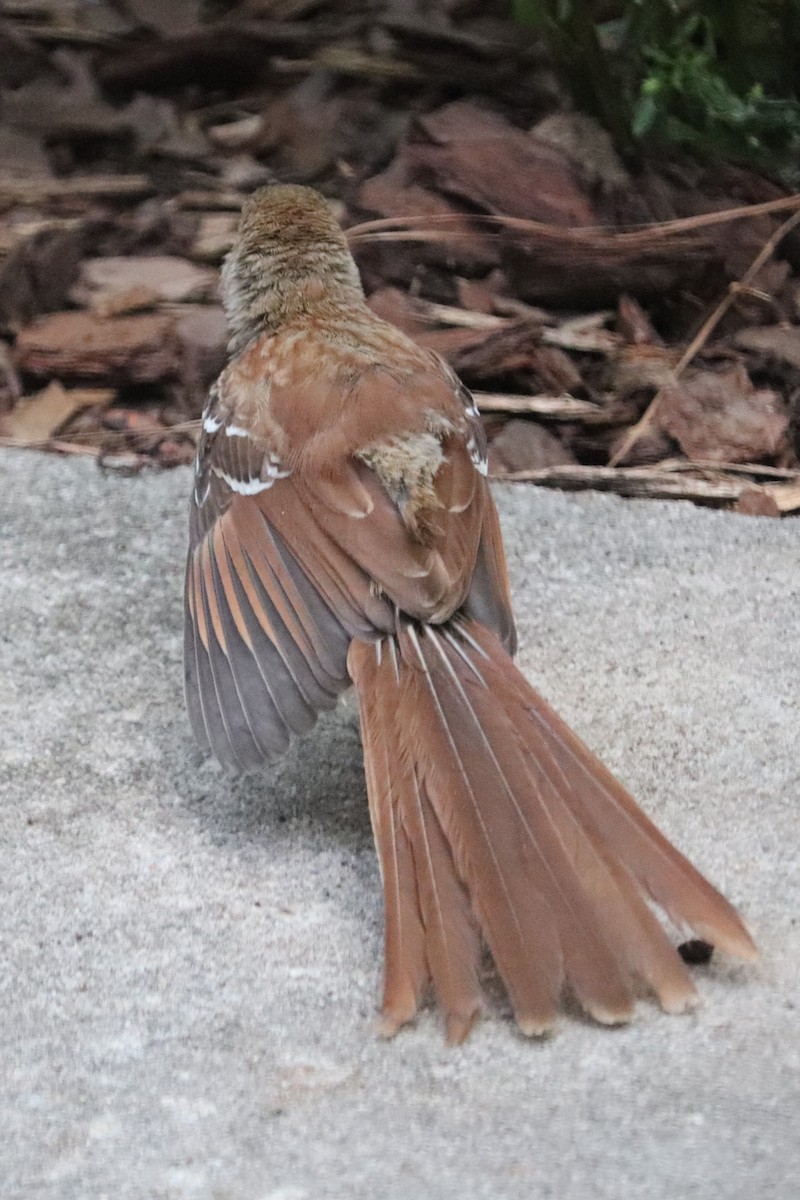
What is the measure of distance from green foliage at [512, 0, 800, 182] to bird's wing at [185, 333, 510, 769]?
1834mm

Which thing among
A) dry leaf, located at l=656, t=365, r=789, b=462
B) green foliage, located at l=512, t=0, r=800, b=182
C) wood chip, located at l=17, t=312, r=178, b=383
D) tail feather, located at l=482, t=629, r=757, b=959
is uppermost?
green foliage, located at l=512, t=0, r=800, b=182

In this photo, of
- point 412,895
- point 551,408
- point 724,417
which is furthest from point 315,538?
point 724,417

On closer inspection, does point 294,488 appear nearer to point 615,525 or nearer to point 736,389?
point 615,525

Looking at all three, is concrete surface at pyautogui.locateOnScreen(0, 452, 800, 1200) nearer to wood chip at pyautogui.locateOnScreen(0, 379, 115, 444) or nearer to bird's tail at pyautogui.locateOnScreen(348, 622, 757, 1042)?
bird's tail at pyautogui.locateOnScreen(348, 622, 757, 1042)

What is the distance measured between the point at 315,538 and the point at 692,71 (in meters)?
2.45

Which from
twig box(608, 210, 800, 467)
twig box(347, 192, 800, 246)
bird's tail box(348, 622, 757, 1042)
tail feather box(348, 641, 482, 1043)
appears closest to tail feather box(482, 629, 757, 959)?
Answer: bird's tail box(348, 622, 757, 1042)

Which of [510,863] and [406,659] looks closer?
[510,863]

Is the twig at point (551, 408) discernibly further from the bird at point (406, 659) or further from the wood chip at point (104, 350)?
the wood chip at point (104, 350)

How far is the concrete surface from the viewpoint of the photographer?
187 cm

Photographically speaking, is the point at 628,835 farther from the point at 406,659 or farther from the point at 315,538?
the point at 315,538

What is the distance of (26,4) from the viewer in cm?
600

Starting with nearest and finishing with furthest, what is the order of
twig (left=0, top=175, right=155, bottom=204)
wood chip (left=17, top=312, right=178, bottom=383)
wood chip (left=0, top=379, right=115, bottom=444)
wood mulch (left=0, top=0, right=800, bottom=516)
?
wood mulch (left=0, top=0, right=800, bottom=516), wood chip (left=0, top=379, right=115, bottom=444), wood chip (left=17, top=312, right=178, bottom=383), twig (left=0, top=175, right=155, bottom=204)

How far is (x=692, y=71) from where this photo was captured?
4500mm

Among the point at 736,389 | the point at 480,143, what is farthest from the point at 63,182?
the point at 736,389
